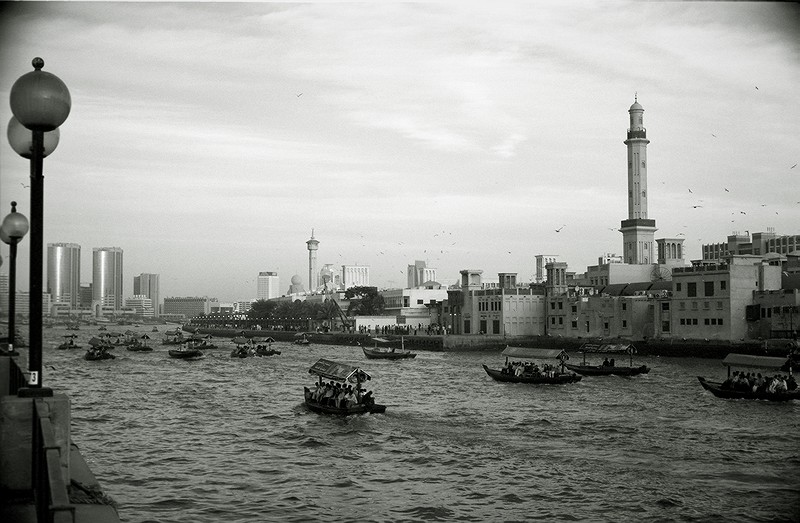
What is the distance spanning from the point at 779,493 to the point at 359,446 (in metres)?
12.6

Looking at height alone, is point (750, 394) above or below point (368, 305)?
below

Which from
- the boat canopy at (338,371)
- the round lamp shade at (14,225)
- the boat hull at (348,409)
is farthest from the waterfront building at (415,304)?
the round lamp shade at (14,225)

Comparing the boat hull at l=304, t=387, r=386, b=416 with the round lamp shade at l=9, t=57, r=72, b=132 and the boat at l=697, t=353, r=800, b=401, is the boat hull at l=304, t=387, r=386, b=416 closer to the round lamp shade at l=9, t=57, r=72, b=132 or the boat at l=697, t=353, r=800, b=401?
the boat at l=697, t=353, r=800, b=401

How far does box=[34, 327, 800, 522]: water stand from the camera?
19438mm

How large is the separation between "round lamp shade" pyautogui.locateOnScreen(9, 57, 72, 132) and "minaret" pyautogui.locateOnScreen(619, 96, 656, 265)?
96.2 meters

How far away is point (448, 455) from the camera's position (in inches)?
999

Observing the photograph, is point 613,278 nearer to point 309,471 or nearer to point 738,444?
point 738,444

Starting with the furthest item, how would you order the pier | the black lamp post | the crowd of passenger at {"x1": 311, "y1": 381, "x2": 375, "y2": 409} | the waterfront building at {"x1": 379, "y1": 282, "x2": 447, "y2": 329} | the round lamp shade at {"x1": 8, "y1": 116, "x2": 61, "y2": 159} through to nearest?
the waterfront building at {"x1": 379, "y1": 282, "x2": 447, "y2": 329}
the crowd of passenger at {"x1": 311, "y1": 381, "x2": 375, "y2": 409}
the black lamp post
the round lamp shade at {"x1": 8, "y1": 116, "x2": 61, "y2": 159}
the pier

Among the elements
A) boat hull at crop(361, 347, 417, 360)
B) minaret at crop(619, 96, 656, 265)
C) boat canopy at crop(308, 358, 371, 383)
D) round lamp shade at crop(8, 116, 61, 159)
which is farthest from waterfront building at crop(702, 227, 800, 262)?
round lamp shade at crop(8, 116, 61, 159)

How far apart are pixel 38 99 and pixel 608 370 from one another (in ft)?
157

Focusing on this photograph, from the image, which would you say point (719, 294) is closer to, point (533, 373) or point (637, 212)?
point (533, 373)

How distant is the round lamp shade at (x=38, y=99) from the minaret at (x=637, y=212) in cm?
9619

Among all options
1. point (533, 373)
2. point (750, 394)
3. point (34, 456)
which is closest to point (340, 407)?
point (533, 373)

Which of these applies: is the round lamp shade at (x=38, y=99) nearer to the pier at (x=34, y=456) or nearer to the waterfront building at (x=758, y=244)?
the pier at (x=34, y=456)
